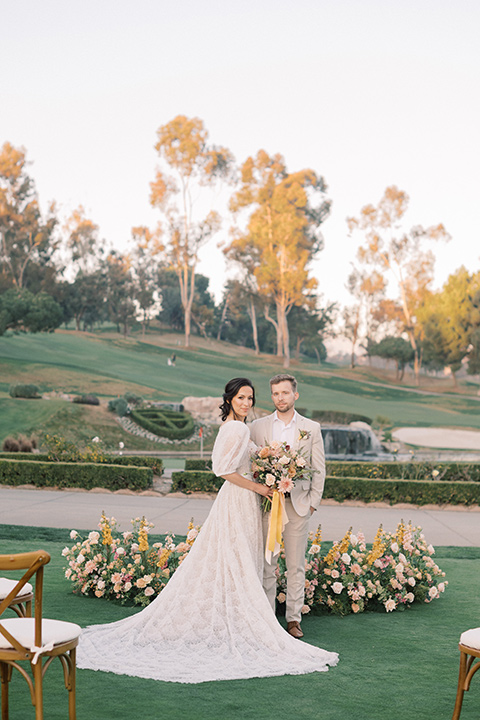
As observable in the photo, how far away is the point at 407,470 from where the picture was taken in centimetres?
1520

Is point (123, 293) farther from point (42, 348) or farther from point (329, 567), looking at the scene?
point (329, 567)

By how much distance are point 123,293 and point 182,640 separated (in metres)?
Answer: 57.9

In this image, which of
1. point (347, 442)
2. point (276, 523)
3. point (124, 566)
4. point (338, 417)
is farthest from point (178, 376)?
point (276, 523)

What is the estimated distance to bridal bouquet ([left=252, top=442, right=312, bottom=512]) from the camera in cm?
495

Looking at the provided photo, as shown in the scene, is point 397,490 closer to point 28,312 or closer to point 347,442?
Result: point 347,442

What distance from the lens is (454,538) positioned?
10391 mm

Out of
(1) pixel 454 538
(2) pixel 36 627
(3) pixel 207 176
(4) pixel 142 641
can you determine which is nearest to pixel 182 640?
(4) pixel 142 641

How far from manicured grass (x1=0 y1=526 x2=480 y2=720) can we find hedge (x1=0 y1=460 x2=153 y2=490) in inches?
322

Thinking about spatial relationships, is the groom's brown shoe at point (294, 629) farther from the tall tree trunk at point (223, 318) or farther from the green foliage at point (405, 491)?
the tall tree trunk at point (223, 318)

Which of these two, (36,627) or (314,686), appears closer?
(36,627)

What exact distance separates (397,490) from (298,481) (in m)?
9.18

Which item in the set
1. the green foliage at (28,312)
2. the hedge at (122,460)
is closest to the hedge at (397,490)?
the hedge at (122,460)

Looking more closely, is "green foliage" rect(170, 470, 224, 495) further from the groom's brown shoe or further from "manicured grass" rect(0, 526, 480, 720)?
the groom's brown shoe

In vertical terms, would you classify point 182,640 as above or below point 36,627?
below
